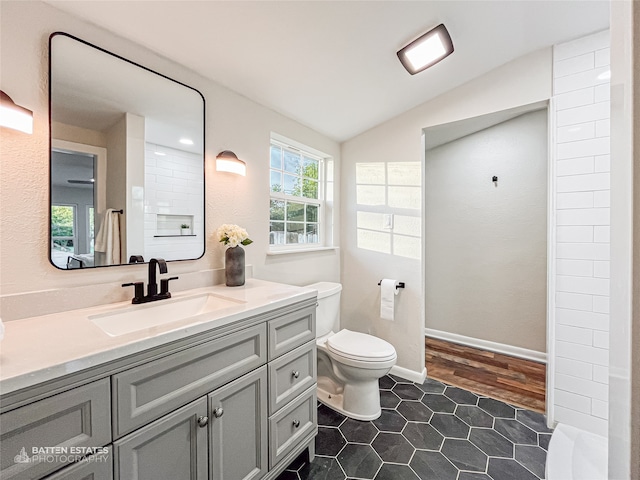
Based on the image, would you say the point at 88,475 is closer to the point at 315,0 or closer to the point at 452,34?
the point at 315,0

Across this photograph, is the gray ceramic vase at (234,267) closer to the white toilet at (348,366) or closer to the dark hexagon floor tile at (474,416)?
the white toilet at (348,366)

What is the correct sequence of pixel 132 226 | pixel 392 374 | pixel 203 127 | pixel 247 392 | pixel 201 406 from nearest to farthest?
1. pixel 201 406
2. pixel 247 392
3. pixel 132 226
4. pixel 203 127
5. pixel 392 374

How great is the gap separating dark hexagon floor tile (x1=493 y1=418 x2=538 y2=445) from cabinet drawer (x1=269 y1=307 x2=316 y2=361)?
54.0 inches

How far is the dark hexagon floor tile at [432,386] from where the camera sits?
7.06ft

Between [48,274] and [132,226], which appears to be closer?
[48,274]

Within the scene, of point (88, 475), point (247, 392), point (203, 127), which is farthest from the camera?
point (203, 127)

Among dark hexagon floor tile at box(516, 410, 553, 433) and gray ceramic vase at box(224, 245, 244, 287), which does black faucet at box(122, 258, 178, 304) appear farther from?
dark hexagon floor tile at box(516, 410, 553, 433)

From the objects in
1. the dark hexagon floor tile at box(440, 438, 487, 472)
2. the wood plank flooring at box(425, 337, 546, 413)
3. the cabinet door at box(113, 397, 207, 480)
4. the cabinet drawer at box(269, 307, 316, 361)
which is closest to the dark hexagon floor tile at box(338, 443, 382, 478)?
the dark hexagon floor tile at box(440, 438, 487, 472)

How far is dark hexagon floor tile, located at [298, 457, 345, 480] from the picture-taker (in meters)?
1.40

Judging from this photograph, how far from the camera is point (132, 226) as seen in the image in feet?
4.30

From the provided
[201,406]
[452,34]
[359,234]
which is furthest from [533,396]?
[452,34]

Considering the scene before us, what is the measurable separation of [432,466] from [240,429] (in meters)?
1.07

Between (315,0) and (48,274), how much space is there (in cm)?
162

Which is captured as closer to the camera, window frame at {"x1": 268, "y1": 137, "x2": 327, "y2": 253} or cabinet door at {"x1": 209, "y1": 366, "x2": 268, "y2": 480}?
cabinet door at {"x1": 209, "y1": 366, "x2": 268, "y2": 480}
